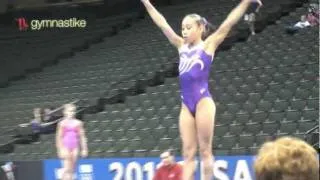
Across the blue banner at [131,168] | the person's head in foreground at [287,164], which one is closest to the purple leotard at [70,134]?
the blue banner at [131,168]

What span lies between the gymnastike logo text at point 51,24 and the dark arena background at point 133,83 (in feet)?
0.11

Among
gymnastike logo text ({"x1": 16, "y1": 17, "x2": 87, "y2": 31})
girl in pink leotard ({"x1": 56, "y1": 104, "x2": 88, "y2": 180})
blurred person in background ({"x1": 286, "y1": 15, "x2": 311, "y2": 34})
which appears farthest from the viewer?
gymnastike logo text ({"x1": 16, "y1": 17, "x2": 87, "y2": 31})

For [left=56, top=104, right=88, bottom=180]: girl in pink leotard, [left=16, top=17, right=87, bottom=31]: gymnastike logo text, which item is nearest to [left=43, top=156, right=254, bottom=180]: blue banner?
[left=56, top=104, right=88, bottom=180]: girl in pink leotard

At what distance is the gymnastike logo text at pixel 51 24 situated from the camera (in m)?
19.9

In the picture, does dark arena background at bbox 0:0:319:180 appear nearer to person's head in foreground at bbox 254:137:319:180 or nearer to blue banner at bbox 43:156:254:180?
blue banner at bbox 43:156:254:180

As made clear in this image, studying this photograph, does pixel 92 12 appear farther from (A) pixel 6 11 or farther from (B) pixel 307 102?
(B) pixel 307 102

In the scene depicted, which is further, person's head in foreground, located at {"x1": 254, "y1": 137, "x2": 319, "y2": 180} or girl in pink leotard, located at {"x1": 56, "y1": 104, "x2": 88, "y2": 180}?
girl in pink leotard, located at {"x1": 56, "y1": 104, "x2": 88, "y2": 180}

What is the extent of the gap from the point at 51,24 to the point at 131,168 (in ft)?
A: 36.0

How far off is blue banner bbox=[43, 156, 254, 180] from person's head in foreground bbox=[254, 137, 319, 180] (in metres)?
6.88

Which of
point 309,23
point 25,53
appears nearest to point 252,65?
point 309,23

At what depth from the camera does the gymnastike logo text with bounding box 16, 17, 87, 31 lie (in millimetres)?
19875

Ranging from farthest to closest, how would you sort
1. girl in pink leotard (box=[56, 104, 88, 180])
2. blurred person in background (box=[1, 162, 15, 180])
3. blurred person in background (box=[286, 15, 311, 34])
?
blurred person in background (box=[286, 15, 311, 34]) < blurred person in background (box=[1, 162, 15, 180]) < girl in pink leotard (box=[56, 104, 88, 180])

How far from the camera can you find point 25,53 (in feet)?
62.5

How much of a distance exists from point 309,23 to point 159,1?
7.78 m
